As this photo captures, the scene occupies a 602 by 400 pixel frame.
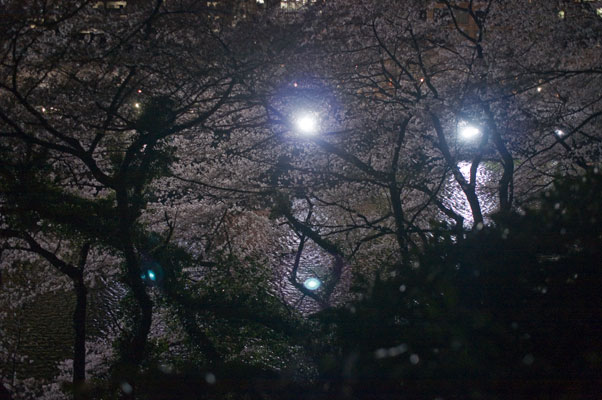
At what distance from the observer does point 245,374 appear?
3395 mm

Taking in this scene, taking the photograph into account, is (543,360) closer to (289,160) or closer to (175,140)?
(289,160)

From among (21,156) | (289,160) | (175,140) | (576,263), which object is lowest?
(576,263)

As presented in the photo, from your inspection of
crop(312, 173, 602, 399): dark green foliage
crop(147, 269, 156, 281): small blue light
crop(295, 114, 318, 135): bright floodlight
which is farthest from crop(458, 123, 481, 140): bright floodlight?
crop(147, 269, 156, 281): small blue light

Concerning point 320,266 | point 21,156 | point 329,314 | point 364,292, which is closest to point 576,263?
point 364,292

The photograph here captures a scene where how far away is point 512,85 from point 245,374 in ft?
16.1

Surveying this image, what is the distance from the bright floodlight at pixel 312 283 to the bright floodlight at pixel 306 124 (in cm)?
354

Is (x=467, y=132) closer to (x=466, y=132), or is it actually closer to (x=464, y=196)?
(x=466, y=132)

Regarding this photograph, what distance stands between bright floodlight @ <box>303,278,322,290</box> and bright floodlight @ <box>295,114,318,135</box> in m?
3.54

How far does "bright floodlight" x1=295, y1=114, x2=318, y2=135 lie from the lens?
608 centimetres

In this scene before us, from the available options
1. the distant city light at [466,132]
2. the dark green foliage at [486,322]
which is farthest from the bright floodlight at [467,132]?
the dark green foliage at [486,322]

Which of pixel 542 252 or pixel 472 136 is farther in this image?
pixel 472 136

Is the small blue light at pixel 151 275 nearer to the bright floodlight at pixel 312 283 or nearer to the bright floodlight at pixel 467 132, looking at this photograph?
the bright floodlight at pixel 312 283

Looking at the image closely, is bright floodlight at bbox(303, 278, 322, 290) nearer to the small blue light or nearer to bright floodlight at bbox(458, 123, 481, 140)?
the small blue light

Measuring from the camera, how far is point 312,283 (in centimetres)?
872
